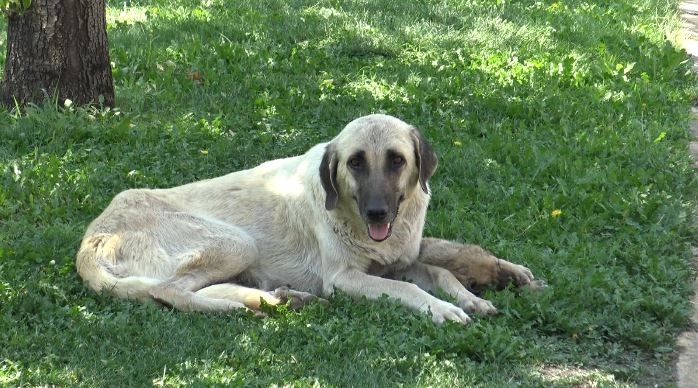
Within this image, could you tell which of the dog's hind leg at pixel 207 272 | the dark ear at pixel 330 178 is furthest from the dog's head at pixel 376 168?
the dog's hind leg at pixel 207 272

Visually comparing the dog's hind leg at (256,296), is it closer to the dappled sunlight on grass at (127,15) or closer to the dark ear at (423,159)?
the dark ear at (423,159)

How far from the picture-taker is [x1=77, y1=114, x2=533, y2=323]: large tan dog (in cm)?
628

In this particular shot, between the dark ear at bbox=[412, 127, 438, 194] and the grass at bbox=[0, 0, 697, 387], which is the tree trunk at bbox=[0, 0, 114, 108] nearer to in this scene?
the grass at bbox=[0, 0, 697, 387]

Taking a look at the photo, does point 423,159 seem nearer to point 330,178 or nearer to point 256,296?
point 330,178

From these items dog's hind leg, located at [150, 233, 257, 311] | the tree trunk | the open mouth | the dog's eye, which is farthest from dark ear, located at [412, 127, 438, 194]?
the tree trunk

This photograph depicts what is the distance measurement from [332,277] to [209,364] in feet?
4.68

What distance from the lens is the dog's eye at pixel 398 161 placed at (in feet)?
21.0

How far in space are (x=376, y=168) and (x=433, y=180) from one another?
6.95ft

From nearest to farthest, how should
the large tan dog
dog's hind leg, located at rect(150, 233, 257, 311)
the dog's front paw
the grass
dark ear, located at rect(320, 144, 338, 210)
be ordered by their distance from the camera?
the grass
the dog's front paw
dog's hind leg, located at rect(150, 233, 257, 311)
the large tan dog
dark ear, located at rect(320, 144, 338, 210)

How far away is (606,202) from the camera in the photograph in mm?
7812

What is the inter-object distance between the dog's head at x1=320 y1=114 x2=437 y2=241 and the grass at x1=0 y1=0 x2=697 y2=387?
56 cm

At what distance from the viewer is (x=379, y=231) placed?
634 cm

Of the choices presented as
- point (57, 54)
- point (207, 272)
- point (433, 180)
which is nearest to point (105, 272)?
point (207, 272)

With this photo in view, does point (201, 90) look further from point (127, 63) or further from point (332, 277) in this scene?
point (332, 277)
